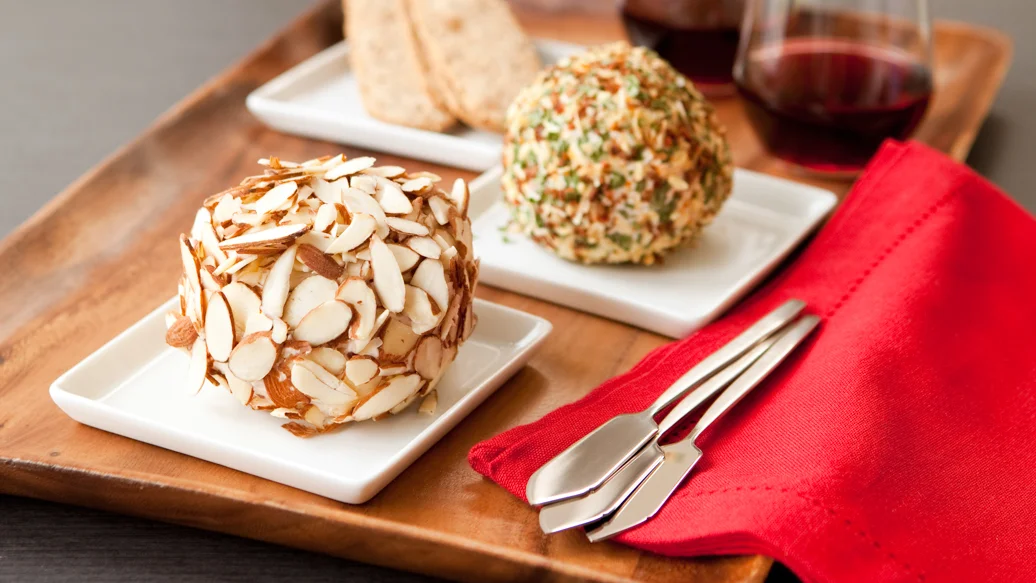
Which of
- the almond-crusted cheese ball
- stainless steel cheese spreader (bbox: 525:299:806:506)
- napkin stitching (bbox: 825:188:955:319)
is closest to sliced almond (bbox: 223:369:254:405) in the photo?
the almond-crusted cheese ball

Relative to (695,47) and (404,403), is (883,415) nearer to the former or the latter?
(404,403)

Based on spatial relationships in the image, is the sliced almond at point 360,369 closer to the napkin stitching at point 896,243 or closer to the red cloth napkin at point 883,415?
the red cloth napkin at point 883,415

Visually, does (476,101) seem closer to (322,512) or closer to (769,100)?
(769,100)

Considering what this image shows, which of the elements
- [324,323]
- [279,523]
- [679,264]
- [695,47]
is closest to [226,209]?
[324,323]

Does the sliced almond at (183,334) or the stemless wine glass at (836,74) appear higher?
the sliced almond at (183,334)

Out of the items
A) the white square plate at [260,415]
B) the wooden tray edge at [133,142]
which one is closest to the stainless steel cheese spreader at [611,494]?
the white square plate at [260,415]

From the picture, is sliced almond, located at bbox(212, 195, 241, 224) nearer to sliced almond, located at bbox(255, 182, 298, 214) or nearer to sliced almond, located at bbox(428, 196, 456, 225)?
sliced almond, located at bbox(255, 182, 298, 214)
